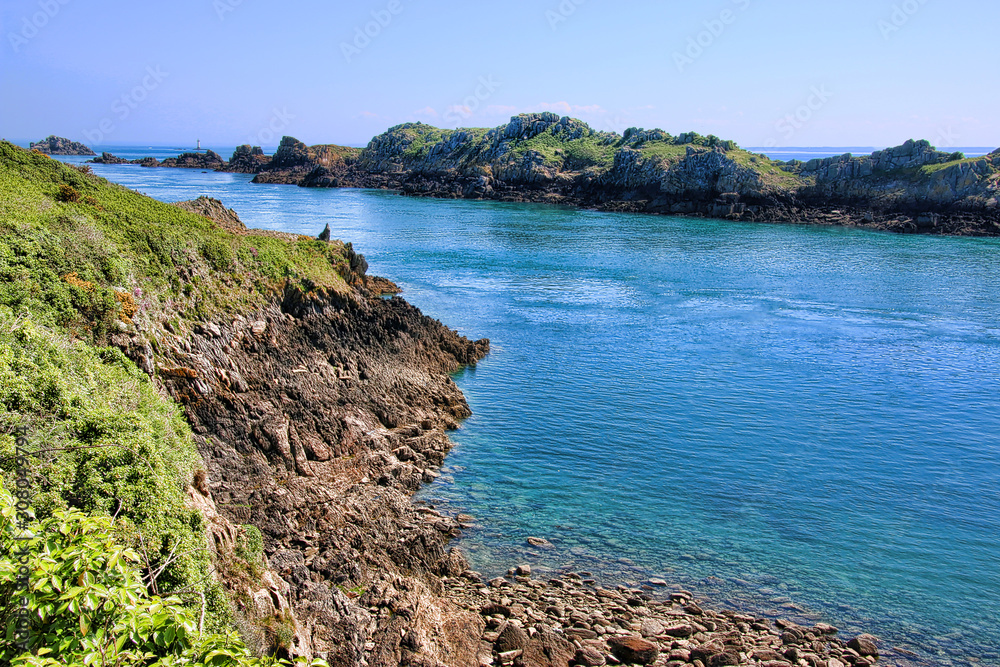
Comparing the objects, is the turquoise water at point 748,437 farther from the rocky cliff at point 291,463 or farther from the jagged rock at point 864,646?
the rocky cliff at point 291,463

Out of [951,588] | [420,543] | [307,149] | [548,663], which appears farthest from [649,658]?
[307,149]

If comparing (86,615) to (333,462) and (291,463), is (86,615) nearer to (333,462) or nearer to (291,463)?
(291,463)

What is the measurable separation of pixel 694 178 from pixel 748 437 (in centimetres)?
9300

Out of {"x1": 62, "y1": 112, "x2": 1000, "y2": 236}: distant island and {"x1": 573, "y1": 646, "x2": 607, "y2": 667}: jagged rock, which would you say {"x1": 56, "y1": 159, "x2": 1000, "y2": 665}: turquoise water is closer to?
{"x1": 573, "y1": 646, "x2": 607, "y2": 667}: jagged rock

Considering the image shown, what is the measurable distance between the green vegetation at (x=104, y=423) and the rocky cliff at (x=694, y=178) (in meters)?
95.7

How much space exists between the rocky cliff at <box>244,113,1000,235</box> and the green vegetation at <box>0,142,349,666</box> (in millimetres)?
95716

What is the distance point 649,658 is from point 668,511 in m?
7.50

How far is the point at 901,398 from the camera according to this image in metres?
31.9

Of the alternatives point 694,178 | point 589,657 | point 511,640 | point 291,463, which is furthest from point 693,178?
point 511,640

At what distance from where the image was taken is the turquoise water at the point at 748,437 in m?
18.6

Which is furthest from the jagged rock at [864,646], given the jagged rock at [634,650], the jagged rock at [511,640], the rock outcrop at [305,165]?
the rock outcrop at [305,165]

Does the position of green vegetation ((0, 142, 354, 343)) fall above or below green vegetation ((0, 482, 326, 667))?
above

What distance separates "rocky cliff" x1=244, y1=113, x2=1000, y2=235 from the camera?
96.8 meters

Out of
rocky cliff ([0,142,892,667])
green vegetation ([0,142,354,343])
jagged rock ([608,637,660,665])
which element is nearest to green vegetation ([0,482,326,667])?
rocky cliff ([0,142,892,667])
